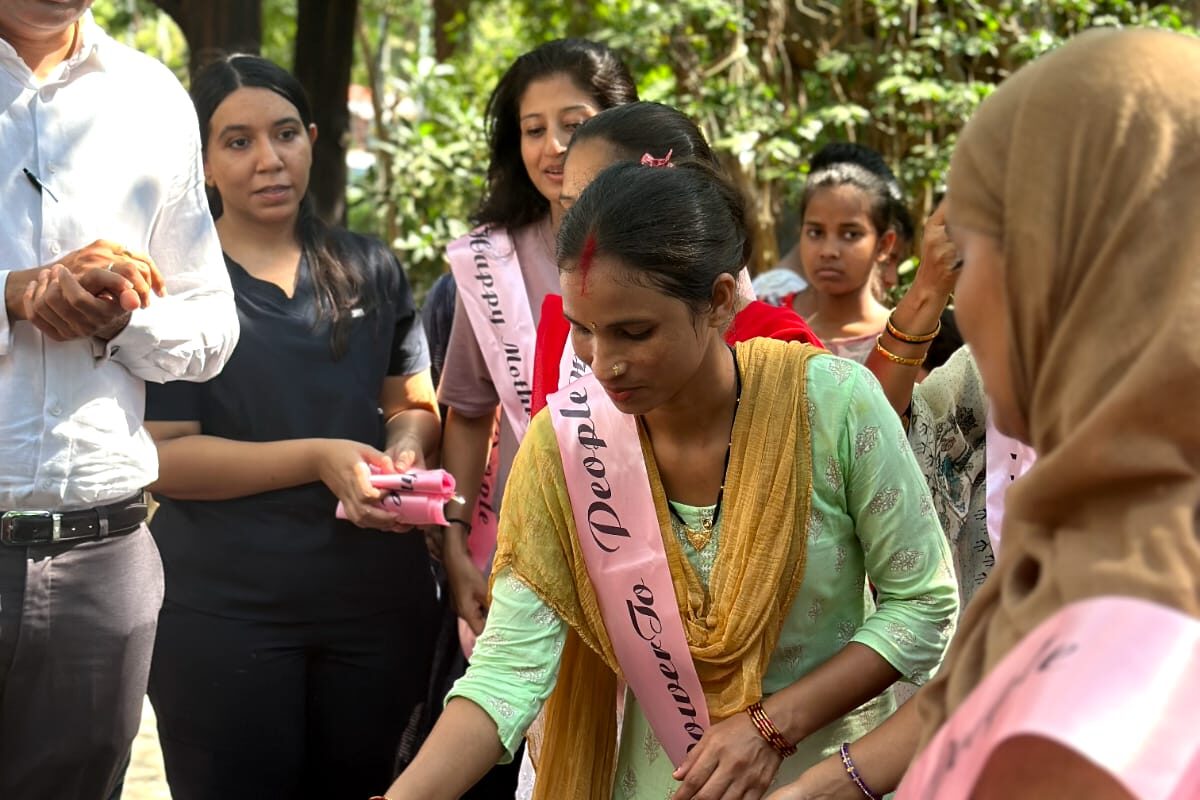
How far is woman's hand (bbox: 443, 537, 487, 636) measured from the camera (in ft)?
11.9

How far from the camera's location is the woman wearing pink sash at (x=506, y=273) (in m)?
3.70

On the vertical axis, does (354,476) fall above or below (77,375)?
below

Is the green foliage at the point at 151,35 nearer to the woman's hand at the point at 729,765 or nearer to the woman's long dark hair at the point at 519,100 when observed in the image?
the woman's long dark hair at the point at 519,100

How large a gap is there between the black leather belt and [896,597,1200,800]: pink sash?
2.04 m

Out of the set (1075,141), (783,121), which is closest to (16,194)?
(1075,141)

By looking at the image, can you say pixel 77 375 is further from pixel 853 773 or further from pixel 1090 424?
pixel 1090 424

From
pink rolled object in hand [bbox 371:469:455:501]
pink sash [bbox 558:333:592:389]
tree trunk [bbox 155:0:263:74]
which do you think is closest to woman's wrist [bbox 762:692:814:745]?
pink sash [bbox 558:333:592:389]

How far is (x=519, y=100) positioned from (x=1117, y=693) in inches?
112

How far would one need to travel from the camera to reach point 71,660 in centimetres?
296

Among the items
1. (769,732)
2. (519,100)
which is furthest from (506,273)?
(769,732)

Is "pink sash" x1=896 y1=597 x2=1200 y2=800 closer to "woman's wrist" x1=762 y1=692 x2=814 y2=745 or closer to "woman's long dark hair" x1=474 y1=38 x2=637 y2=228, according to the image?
"woman's wrist" x1=762 y1=692 x2=814 y2=745

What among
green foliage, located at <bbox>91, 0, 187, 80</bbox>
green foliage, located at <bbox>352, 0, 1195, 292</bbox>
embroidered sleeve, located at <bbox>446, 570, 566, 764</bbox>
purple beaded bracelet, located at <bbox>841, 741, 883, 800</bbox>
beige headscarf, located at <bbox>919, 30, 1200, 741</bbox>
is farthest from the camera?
green foliage, located at <bbox>91, 0, 187, 80</bbox>

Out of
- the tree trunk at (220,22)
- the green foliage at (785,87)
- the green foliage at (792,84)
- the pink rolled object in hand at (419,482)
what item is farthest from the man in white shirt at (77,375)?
the tree trunk at (220,22)

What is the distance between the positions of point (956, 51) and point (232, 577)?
15.8 feet
